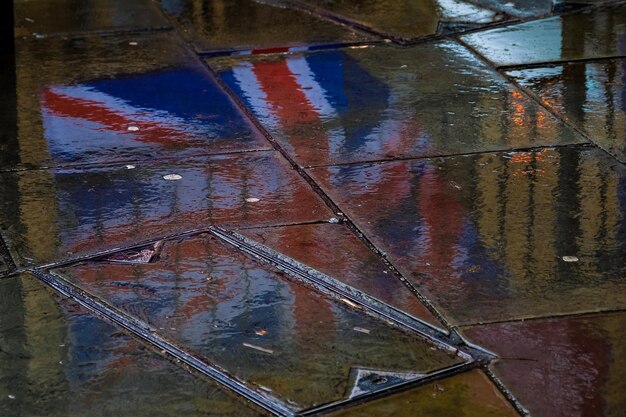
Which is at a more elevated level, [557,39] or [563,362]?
[557,39]

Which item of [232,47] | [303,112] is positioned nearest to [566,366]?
[303,112]

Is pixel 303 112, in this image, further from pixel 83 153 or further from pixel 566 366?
pixel 566 366

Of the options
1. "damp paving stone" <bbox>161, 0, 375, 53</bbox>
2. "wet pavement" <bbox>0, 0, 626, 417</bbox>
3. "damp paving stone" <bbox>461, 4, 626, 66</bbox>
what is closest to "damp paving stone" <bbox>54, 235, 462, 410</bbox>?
"wet pavement" <bbox>0, 0, 626, 417</bbox>

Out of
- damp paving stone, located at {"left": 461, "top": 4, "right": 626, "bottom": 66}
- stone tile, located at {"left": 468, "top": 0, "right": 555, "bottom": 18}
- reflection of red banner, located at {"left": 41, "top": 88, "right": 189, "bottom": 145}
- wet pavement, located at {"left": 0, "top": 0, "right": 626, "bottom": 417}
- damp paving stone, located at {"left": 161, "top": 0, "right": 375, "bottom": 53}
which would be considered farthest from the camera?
stone tile, located at {"left": 468, "top": 0, "right": 555, "bottom": 18}

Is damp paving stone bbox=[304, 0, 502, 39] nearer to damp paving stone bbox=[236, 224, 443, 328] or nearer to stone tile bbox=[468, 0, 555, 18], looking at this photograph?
stone tile bbox=[468, 0, 555, 18]

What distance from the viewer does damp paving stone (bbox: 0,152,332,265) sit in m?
4.19

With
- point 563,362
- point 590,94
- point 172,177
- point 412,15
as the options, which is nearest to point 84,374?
point 563,362

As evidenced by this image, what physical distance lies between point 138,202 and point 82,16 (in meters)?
3.15

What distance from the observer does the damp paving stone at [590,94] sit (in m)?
5.25

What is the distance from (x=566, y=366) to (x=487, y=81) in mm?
2938

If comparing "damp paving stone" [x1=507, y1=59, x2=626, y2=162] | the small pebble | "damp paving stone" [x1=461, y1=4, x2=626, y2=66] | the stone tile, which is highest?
the stone tile

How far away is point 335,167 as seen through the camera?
488 cm

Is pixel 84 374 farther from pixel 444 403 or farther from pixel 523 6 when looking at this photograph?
pixel 523 6

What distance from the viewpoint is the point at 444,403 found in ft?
10.2
